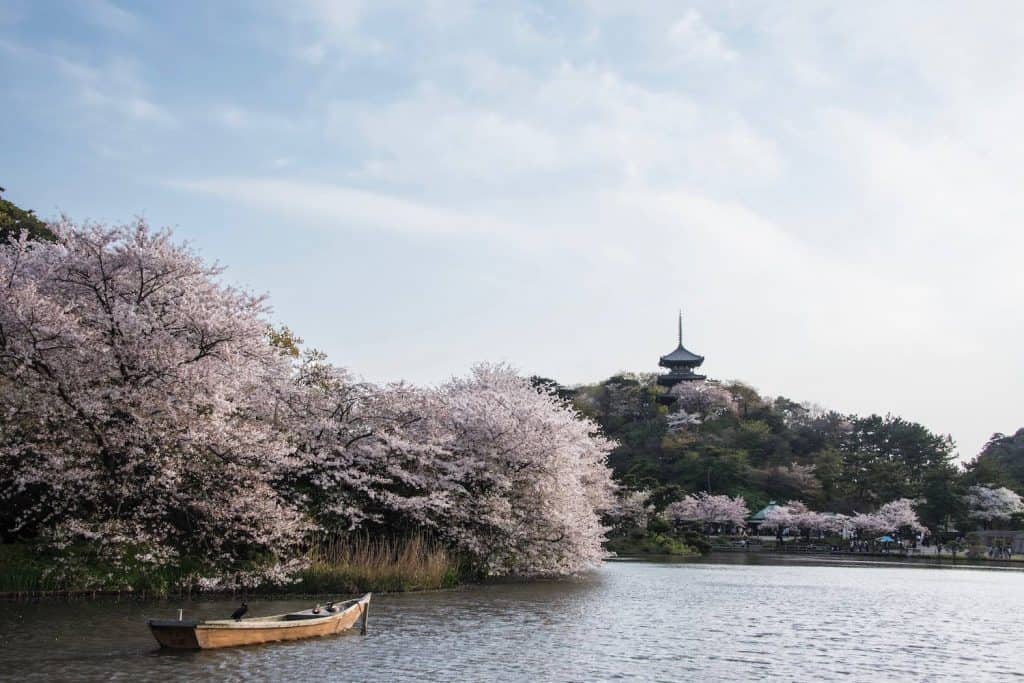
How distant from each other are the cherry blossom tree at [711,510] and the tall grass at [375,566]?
185ft

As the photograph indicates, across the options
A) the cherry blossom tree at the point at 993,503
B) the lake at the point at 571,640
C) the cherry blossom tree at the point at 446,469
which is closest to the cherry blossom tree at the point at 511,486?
the cherry blossom tree at the point at 446,469

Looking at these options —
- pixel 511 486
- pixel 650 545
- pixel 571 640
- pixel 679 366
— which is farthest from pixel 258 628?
pixel 679 366

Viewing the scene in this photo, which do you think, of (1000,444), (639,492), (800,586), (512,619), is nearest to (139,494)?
(512,619)

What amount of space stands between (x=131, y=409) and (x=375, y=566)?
983cm

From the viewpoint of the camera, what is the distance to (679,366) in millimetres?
148125

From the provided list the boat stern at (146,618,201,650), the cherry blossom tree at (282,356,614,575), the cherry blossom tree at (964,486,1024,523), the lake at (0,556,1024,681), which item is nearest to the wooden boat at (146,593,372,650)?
the boat stern at (146,618,201,650)

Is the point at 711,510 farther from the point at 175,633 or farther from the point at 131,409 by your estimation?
the point at 175,633

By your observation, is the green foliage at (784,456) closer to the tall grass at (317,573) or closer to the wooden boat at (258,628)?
the tall grass at (317,573)

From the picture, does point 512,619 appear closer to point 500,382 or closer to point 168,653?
point 168,653

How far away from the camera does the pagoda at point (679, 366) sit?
142250mm

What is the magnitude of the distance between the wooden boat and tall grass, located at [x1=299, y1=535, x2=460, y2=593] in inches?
256

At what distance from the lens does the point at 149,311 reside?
27688 millimetres

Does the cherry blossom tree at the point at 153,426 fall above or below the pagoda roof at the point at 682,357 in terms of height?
below

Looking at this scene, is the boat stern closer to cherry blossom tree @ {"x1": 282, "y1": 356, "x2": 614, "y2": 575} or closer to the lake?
the lake
